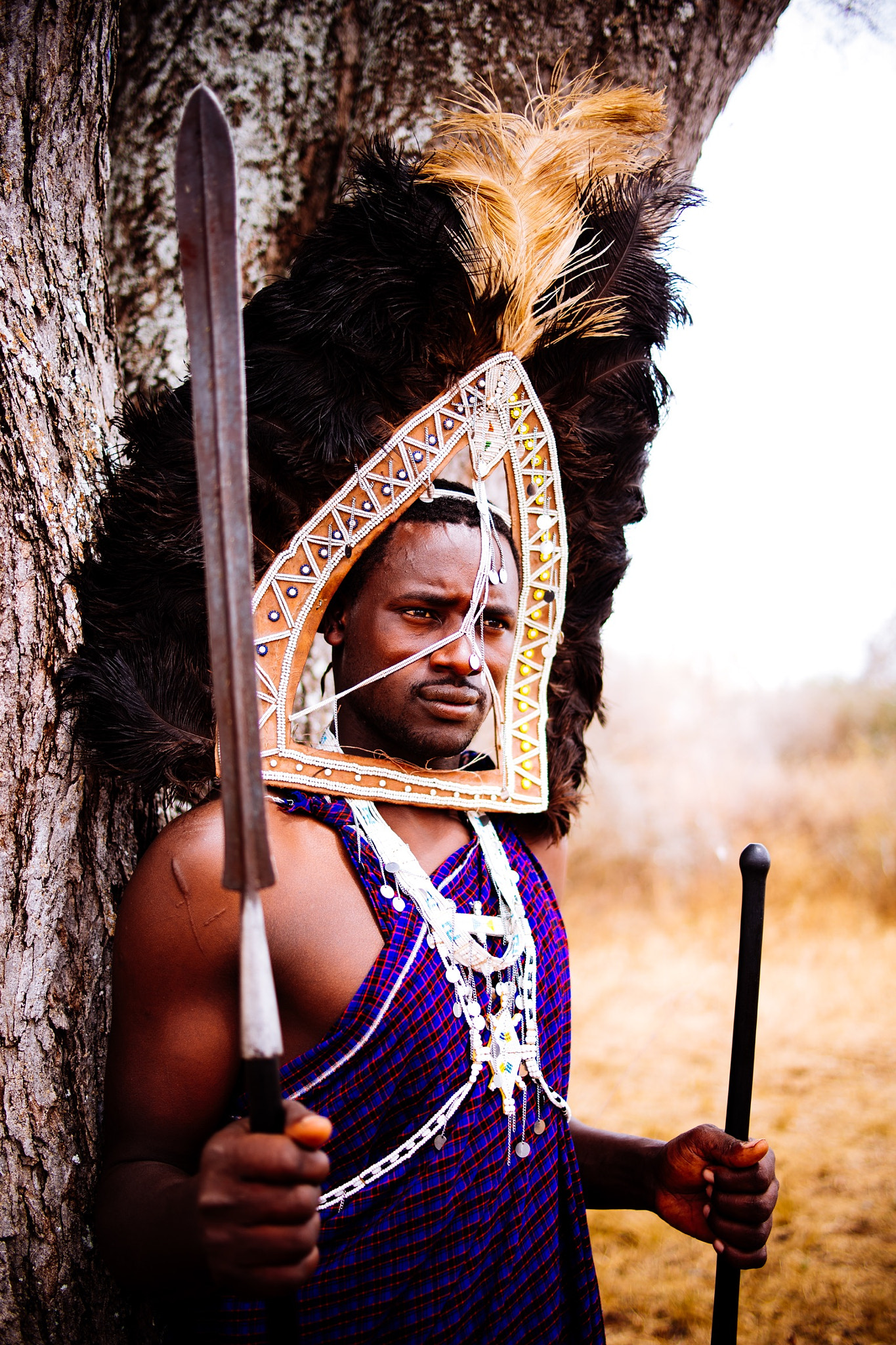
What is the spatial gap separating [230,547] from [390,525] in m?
0.73

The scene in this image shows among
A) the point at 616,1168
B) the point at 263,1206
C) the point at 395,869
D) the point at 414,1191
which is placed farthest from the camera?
the point at 616,1168

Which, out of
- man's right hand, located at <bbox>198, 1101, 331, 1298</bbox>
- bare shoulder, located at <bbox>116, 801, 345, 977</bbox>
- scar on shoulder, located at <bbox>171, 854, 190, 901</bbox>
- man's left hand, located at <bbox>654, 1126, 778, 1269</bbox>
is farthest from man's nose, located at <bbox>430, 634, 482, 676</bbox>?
man's left hand, located at <bbox>654, 1126, 778, 1269</bbox>

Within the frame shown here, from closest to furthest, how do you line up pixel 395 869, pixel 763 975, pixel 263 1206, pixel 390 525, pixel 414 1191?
pixel 263 1206
pixel 414 1191
pixel 395 869
pixel 390 525
pixel 763 975

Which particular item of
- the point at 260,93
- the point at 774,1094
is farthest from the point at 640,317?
the point at 774,1094

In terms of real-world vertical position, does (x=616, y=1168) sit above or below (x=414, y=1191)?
below

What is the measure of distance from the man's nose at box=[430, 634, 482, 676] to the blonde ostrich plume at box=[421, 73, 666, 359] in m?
0.62

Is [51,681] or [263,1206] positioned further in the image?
[51,681]

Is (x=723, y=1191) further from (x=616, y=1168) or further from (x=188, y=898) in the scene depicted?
(x=188, y=898)

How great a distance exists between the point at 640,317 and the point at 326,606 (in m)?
0.95

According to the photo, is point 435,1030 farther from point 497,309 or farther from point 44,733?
point 497,309

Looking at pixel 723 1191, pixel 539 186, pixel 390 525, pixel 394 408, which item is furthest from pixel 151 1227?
pixel 539 186

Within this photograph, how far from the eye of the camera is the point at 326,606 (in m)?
1.78

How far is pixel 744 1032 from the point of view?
1.64m

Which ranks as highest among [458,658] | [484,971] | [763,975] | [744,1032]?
[458,658]
